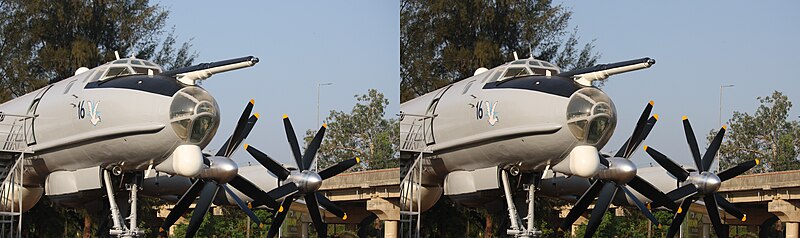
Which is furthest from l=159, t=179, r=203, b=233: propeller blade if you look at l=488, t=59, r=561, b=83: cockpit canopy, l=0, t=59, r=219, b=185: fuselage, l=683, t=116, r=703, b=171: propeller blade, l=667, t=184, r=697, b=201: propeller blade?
l=683, t=116, r=703, b=171: propeller blade

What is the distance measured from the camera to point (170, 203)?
11086 mm

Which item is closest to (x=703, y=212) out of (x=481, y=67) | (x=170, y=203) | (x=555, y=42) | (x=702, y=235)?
(x=702, y=235)

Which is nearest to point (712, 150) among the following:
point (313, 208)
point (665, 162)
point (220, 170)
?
point (665, 162)

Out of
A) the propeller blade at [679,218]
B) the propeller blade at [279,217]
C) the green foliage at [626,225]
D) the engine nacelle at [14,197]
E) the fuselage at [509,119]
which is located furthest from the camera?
the propeller blade at [679,218]

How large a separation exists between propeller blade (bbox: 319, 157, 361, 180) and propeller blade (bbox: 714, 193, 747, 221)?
5597 millimetres

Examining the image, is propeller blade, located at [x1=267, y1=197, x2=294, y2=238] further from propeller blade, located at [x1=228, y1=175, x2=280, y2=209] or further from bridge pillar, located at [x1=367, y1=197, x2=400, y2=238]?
bridge pillar, located at [x1=367, y1=197, x2=400, y2=238]

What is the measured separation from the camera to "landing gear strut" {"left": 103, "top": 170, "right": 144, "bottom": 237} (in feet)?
33.2

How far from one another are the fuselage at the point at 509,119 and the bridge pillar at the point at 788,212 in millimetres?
6062

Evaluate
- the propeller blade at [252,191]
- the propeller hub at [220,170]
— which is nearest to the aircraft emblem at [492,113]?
the propeller hub at [220,170]

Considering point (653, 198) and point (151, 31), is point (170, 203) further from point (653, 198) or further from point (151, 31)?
point (653, 198)

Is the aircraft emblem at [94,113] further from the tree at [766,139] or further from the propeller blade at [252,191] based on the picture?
the tree at [766,139]

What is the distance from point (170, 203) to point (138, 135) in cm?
125

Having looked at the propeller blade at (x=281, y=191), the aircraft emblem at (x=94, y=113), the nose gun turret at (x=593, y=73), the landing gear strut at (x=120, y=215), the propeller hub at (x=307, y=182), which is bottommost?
the landing gear strut at (x=120, y=215)

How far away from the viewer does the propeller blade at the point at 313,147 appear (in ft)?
39.2
